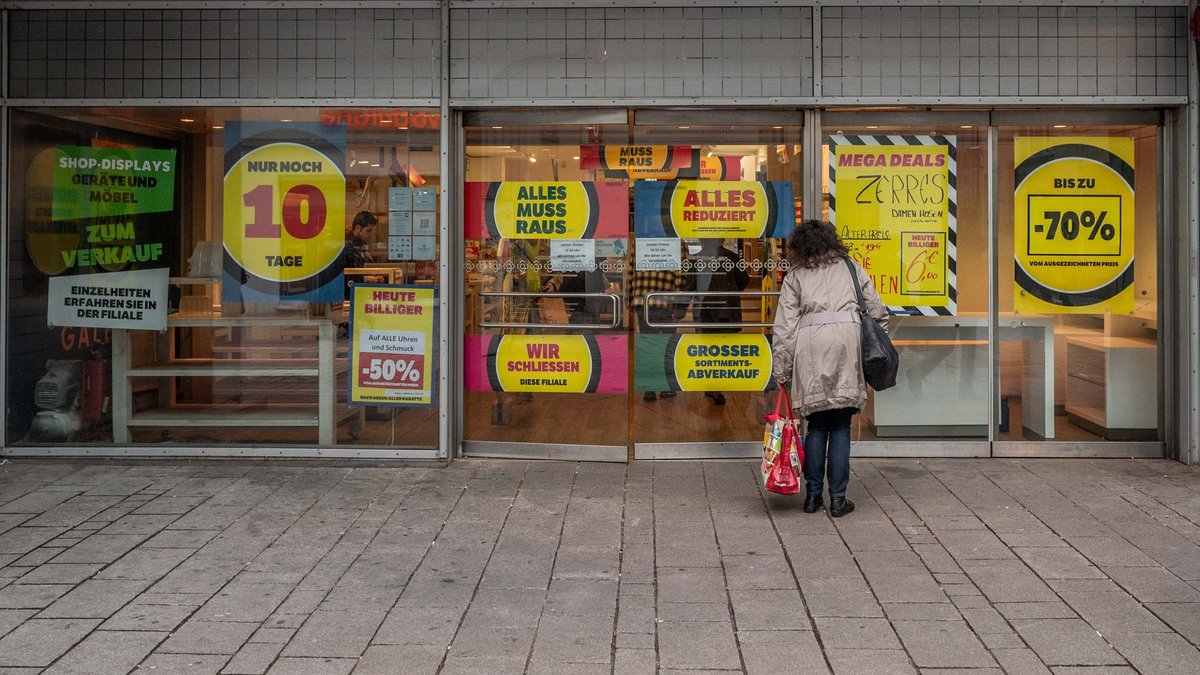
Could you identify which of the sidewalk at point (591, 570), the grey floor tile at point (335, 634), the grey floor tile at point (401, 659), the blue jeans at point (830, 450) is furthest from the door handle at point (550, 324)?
the grey floor tile at point (401, 659)

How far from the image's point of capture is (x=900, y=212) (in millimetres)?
8391

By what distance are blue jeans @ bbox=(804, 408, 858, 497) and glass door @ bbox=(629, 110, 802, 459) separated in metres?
1.62

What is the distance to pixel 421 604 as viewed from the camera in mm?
5164

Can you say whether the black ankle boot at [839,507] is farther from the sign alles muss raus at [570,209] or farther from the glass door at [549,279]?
the sign alles muss raus at [570,209]

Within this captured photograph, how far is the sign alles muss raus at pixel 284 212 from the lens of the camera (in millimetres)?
8344

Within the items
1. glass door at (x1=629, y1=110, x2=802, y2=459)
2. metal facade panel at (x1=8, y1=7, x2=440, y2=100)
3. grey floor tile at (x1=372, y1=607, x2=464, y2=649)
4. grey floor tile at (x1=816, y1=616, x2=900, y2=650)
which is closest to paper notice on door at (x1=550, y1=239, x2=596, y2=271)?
glass door at (x1=629, y1=110, x2=802, y2=459)

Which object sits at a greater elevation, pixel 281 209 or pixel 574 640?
pixel 281 209

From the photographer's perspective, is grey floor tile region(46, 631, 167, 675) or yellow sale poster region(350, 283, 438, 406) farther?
yellow sale poster region(350, 283, 438, 406)

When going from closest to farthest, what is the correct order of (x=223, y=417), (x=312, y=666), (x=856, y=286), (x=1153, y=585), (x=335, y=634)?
(x=312, y=666) < (x=335, y=634) < (x=1153, y=585) < (x=856, y=286) < (x=223, y=417)

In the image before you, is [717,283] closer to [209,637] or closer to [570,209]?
[570,209]

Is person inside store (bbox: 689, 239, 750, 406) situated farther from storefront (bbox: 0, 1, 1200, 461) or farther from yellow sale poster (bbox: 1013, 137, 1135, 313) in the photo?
yellow sale poster (bbox: 1013, 137, 1135, 313)

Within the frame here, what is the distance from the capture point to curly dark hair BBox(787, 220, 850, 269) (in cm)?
678

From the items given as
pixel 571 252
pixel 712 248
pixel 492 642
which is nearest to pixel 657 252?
pixel 712 248

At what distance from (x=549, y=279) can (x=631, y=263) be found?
607mm
